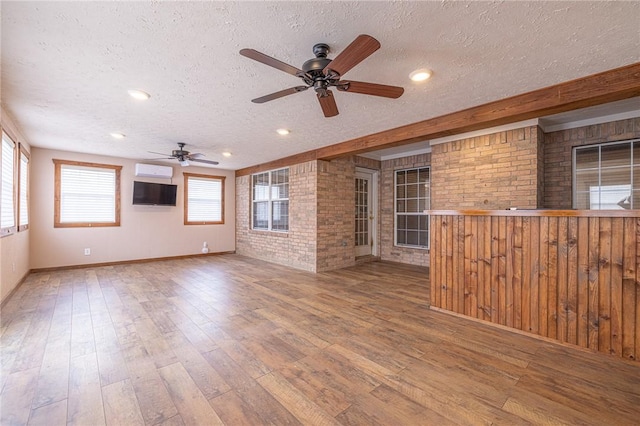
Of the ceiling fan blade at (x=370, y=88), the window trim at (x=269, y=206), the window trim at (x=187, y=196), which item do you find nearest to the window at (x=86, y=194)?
the window trim at (x=187, y=196)

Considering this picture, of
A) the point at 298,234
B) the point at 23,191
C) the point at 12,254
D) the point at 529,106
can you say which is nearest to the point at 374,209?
the point at 298,234

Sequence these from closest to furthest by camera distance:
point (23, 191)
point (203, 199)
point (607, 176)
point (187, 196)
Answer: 1. point (607, 176)
2. point (23, 191)
3. point (187, 196)
4. point (203, 199)

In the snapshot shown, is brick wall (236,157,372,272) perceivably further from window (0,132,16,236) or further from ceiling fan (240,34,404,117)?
window (0,132,16,236)

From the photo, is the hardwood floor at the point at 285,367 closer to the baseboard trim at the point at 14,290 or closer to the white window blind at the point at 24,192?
the baseboard trim at the point at 14,290

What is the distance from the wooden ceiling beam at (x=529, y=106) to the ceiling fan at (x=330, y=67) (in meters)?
1.51

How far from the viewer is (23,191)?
4.67 metres

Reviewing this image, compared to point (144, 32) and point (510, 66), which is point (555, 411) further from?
point (144, 32)

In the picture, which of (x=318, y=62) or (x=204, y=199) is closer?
(x=318, y=62)

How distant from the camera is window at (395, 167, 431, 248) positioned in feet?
20.1

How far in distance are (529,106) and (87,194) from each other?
8.03 metres

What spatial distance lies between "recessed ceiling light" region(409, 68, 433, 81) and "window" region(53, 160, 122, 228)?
6682 mm

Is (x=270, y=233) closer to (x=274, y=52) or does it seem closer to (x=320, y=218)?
(x=320, y=218)

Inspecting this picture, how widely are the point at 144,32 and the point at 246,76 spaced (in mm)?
827

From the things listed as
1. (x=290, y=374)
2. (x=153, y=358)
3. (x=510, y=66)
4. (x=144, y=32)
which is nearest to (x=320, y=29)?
(x=144, y=32)
